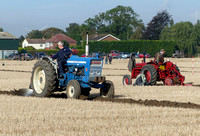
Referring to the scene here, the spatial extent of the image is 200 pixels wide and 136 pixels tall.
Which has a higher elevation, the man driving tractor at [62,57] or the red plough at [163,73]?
the man driving tractor at [62,57]

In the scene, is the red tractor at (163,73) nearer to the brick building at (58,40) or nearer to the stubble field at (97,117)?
the stubble field at (97,117)

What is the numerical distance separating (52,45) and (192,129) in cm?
12754

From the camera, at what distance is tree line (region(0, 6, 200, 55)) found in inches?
3492

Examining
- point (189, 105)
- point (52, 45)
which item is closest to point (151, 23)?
point (52, 45)

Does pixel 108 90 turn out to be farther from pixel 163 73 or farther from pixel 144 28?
pixel 144 28

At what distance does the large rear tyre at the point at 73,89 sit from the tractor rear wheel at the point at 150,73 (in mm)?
5993

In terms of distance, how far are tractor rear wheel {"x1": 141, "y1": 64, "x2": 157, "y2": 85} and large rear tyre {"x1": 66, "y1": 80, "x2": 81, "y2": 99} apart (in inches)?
236

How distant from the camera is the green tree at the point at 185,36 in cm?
8731

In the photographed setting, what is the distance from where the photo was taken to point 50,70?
43.2 ft

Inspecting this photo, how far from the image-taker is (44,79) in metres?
13.6

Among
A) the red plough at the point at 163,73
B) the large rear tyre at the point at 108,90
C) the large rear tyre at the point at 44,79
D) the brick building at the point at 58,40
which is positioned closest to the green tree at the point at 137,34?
A: the brick building at the point at 58,40

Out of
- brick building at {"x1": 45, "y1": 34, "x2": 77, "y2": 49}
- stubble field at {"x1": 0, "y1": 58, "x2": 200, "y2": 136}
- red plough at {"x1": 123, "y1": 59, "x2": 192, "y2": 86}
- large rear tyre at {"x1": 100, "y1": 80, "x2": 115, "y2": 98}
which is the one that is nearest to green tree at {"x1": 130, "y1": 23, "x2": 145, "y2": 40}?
brick building at {"x1": 45, "y1": 34, "x2": 77, "y2": 49}

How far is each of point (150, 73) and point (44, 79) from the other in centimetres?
584

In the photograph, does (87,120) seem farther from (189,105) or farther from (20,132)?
(189,105)
